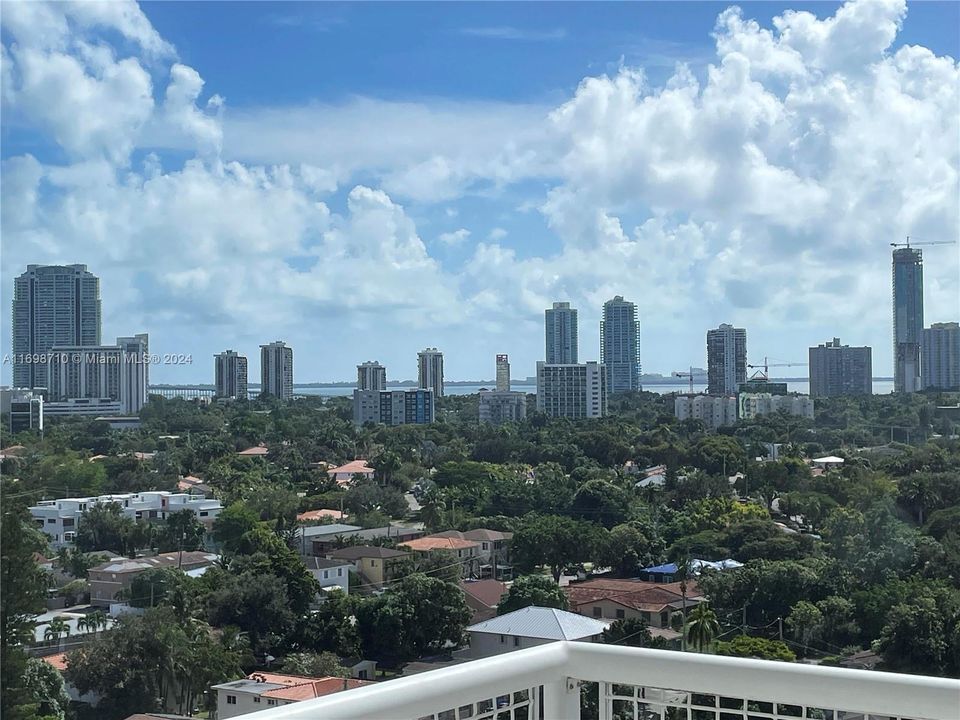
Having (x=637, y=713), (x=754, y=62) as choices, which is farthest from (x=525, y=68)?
(x=637, y=713)

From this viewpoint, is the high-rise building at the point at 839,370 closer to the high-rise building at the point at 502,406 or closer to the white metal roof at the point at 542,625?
the high-rise building at the point at 502,406

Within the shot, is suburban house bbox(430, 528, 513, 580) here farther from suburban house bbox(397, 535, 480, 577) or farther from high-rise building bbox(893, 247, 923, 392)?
high-rise building bbox(893, 247, 923, 392)

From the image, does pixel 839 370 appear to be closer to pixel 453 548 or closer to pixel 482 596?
pixel 453 548

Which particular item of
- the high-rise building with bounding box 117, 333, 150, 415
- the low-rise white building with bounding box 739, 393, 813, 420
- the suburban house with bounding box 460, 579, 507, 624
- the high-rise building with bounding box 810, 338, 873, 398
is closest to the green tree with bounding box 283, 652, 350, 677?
the suburban house with bounding box 460, 579, 507, 624

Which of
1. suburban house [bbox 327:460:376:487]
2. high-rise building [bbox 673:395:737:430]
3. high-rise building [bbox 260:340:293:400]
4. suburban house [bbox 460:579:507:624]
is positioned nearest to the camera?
suburban house [bbox 460:579:507:624]

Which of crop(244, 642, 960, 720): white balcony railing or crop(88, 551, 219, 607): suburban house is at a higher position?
crop(244, 642, 960, 720): white balcony railing

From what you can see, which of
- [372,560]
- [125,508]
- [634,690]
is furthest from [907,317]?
[634,690]

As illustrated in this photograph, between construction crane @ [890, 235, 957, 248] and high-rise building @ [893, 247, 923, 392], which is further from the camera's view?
construction crane @ [890, 235, 957, 248]

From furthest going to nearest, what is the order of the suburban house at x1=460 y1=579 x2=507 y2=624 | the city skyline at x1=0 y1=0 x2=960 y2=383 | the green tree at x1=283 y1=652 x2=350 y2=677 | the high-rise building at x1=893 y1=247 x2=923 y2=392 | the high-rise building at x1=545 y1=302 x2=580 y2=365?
the high-rise building at x1=545 y1=302 x2=580 y2=365 → the high-rise building at x1=893 y1=247 x2=923 y2=392 → the city skyline at x1=0 y1=0 x2=960 y2=383 → the suburban house at x1=460 y1=579 x2=507 y2=624 → the green tree at x1=283 y1=652 x2=350 y2=677
